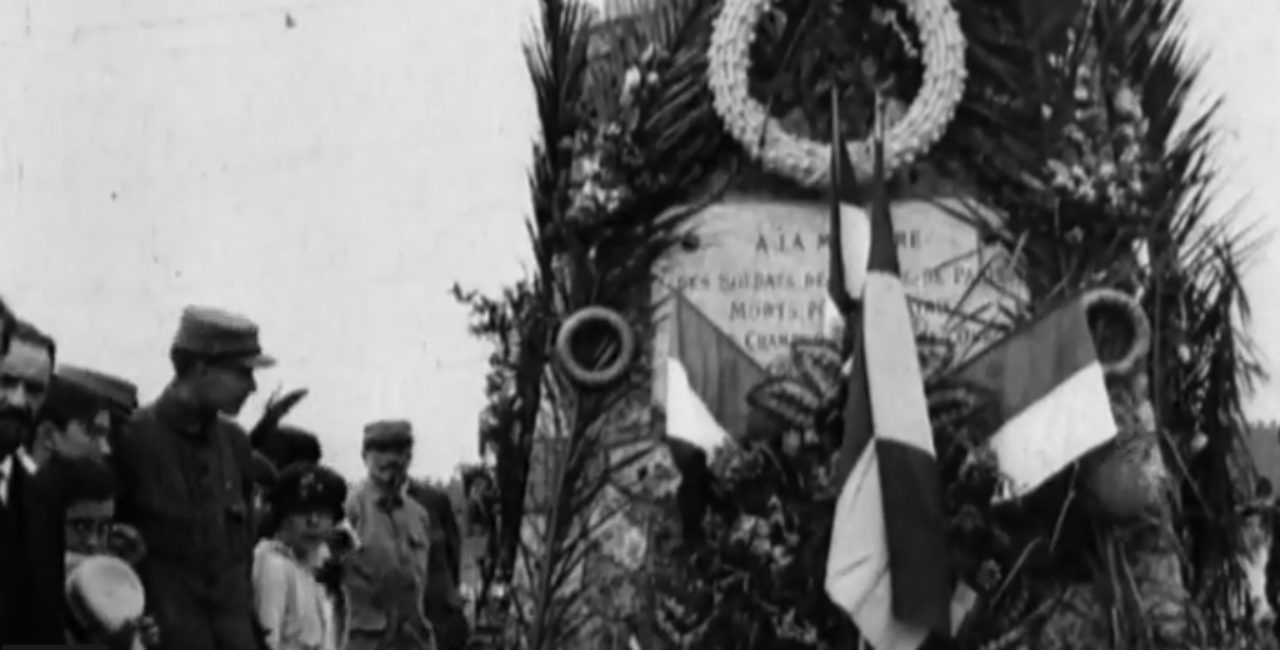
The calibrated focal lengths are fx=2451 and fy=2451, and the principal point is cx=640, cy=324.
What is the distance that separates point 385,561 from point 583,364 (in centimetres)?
108

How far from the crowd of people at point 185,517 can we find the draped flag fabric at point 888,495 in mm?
1702

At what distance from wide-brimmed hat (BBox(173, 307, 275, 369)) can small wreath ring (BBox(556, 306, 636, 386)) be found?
105 inches

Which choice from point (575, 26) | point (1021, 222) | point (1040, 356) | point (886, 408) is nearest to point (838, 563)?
point (886, 408)

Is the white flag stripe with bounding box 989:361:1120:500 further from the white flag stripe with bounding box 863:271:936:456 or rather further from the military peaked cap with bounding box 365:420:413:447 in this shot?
the military peaked cap with bounding box 365:420:413:447

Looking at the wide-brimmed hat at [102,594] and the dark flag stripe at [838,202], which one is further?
the dark flag stripe at [838,202]

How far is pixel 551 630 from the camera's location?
895 cm

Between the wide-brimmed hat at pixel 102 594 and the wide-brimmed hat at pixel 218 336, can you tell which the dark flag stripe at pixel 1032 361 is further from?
the wide-brimmed hat at pixel 102 594

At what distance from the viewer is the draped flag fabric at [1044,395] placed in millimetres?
8562

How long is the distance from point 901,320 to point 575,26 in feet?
6.35

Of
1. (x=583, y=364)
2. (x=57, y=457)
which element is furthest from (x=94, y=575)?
(x=583, y=364)

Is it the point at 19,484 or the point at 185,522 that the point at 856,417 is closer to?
the point at 185,522

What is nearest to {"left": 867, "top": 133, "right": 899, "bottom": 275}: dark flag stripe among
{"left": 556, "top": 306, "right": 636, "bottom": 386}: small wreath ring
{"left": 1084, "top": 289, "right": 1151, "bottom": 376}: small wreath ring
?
{"left": 1084, "top": 289, "right": 1151, "bottom": 376}: small wreath ring

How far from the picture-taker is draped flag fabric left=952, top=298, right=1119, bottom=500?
28.1 feet

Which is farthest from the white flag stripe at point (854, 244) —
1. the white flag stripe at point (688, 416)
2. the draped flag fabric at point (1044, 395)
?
the white flag stripe at point (688, 416)
